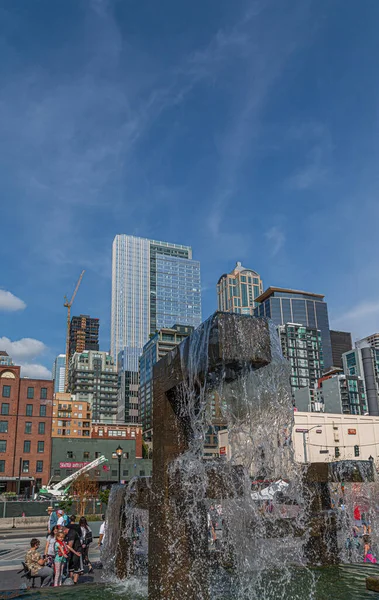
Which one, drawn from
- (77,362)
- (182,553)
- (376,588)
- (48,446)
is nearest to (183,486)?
(182,553)

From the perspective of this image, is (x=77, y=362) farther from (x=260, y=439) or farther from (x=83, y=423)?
(x=260, y=439)

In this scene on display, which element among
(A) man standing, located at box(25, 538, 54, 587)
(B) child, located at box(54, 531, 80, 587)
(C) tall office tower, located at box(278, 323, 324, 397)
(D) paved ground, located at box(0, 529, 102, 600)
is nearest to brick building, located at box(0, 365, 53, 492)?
(D) paved ground, located at box(0, 529, 102, 600)

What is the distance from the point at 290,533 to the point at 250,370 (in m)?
5.21

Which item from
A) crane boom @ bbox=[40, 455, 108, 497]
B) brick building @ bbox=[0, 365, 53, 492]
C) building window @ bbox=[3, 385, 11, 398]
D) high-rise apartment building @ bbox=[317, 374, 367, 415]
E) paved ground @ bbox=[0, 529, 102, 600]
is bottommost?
paved ground @ bbox=[0, 529, 102, 600]

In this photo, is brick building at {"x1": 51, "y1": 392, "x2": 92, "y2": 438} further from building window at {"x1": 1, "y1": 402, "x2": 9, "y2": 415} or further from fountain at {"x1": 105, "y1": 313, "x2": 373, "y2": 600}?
fountain at {"x1": 105, "y1": 313, "x2": 373, "y2": 600}

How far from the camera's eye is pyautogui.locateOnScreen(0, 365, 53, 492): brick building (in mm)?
74750

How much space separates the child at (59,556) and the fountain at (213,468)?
2371 millimetres

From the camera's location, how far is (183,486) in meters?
7.01

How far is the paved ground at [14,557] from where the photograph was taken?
13.6 m

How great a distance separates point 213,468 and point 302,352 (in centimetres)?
15930

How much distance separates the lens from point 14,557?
19812 millimetres

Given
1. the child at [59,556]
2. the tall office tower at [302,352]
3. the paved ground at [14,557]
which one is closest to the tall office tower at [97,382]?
the tall office tower at [302,352]

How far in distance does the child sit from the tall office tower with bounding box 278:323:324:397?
480 ft

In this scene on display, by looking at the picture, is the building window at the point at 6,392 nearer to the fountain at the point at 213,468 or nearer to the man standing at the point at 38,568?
the man standing at the point at 38,568
